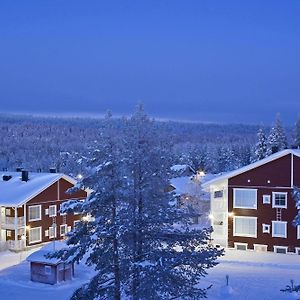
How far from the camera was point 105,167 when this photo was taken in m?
17.8

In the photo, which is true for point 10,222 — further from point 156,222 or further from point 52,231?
point 156,222

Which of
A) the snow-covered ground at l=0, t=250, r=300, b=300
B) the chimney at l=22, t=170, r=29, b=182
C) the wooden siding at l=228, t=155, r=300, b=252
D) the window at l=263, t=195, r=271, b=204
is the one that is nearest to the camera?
the snow-covered ground at l=0, t=250, r=300, b=300

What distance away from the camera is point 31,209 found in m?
44.4

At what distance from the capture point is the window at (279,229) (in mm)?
40344

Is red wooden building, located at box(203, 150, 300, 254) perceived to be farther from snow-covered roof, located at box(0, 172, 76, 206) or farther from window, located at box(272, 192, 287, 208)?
snow-covered roof, located at box(0, 172, 76, 206)

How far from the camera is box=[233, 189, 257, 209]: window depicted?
137ft

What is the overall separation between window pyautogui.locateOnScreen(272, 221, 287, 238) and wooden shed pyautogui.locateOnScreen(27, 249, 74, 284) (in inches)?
595

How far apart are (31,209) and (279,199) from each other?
18.8m

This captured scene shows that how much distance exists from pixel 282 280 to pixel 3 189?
79.7 feet

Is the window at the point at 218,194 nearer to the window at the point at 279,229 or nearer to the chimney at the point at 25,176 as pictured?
the window at the point at 279,229

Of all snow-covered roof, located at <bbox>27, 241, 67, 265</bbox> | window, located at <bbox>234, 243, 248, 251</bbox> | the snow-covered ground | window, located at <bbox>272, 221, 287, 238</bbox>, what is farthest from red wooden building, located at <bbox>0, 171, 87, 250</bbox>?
window, located at <bbox>272, 221, 287, 238</bbox>

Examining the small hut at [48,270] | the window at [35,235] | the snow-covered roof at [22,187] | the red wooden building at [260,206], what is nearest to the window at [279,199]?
the red wooden building at [260,206]

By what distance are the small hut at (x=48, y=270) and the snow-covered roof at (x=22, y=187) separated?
975 centimetres

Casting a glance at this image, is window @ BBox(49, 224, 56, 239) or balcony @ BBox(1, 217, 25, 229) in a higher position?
balcony @ BBox(1, 217, 25, 229)
